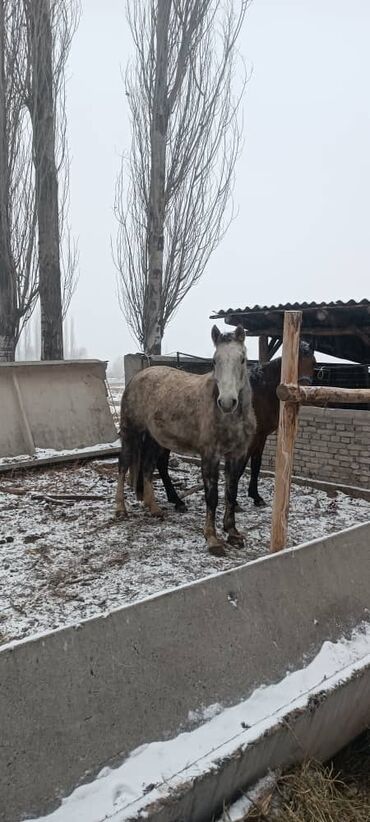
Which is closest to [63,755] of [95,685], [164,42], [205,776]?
[95,685]

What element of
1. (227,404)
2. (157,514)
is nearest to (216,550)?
(157,514)

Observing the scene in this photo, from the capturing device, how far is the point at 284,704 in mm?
2582

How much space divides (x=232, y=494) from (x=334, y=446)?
102 inches

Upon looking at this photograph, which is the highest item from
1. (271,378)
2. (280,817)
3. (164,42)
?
(164,42)

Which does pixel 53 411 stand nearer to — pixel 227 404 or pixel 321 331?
pixel 321 331

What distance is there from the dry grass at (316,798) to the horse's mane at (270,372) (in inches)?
162

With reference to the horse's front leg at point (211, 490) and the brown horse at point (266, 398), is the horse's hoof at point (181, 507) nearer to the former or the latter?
the brown horse at point (266, 398)

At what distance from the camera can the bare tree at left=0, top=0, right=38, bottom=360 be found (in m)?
10.5

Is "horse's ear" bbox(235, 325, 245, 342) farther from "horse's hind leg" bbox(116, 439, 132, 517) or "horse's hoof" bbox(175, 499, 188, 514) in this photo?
"horse's hoof" bbox(175, 499, 188, 514)

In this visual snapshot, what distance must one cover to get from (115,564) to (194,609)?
181cm

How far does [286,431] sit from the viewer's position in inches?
152

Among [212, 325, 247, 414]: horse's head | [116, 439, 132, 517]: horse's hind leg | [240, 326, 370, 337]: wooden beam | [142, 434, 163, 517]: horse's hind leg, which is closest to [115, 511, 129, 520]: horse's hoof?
[116, 439, 132, 517]: horse's hind leg

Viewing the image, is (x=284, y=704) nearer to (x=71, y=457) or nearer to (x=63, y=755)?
(x=63, y=755)

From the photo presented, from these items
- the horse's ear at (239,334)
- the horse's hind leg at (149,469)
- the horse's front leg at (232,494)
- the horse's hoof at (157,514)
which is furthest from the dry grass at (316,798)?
the horse's hind leg at (149,469)
